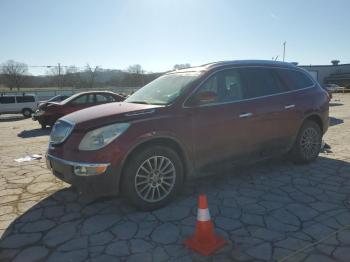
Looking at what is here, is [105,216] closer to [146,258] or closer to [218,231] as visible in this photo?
[146,258]

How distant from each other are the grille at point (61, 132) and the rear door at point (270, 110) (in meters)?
2.72

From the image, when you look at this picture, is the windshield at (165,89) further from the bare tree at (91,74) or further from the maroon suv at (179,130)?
the bare tree at (91,74)

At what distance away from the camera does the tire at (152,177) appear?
12.8 ft

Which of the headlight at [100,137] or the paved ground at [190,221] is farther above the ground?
the headlight at [100,137]

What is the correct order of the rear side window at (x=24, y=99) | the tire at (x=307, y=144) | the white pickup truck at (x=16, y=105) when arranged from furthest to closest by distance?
the rear side window at (x=24, y=99) → the white pickup truck at (x=16, y=105) → the tire at (x=307, y=144)

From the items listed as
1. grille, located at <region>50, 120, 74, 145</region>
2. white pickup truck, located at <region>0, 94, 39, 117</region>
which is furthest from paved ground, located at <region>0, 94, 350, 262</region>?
white pickup truck, located at <region>0, 94, 39, 117</region>

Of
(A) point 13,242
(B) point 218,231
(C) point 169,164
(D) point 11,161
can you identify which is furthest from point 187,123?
(D) point 11,161

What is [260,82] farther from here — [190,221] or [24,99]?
[24,99]

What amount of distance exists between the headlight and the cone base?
1.47 metres

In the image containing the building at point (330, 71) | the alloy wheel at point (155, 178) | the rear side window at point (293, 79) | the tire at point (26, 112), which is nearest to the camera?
the alloy wheel at point (155, 178)

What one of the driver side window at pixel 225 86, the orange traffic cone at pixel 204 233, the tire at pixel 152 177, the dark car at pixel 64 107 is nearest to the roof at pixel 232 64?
the driver side window at pixel 225 86

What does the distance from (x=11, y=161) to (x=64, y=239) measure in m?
4.38

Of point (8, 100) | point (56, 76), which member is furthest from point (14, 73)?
point (8, 100)

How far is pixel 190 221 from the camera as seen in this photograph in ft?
12.6
